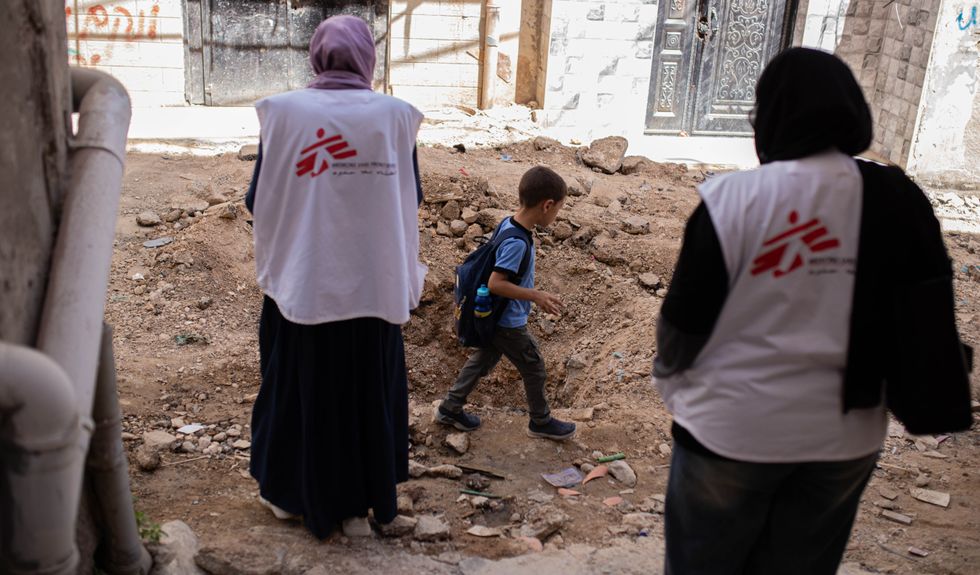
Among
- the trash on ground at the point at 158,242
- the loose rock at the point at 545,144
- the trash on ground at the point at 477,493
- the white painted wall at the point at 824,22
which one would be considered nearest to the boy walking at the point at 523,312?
the trash on ground at the point at 477,493

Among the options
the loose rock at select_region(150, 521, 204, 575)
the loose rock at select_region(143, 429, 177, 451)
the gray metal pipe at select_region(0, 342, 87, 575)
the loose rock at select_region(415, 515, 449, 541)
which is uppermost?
the gray metal pipe at select_region(0, 342, 87, 575)

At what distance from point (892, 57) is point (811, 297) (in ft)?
28.5

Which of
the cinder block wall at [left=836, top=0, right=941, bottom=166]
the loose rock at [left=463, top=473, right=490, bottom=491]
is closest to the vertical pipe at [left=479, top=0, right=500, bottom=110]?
the cinder block wall at [left=836, top=0, right=941, bottom=166]

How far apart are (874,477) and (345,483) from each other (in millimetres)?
2335

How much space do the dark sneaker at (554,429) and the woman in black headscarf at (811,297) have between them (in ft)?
7.21

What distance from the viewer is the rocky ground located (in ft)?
10.7

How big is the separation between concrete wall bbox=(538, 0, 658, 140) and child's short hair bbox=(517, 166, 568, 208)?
19.5ft

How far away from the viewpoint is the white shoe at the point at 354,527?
3.19m

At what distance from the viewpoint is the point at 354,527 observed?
3188 millimetres

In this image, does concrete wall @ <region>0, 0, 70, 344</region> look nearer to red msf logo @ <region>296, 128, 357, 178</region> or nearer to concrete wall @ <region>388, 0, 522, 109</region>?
red msf logo @ <region>296, 128, 357, 178</region>

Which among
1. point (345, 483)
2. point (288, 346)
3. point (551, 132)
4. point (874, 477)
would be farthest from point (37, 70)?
point (551, 132)

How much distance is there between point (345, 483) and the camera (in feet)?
10.2

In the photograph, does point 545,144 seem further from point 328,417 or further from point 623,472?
point 328,417

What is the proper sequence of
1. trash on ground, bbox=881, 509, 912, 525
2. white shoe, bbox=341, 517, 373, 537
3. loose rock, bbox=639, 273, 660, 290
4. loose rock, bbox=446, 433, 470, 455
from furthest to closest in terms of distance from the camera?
loose rock, bbox=639, 273, 660, 290
loose rock, bbox=446, 433, 470, 455
trash on ground, bbox=881, 509, 912, 525
white shoe, bbox=341, 517, 373, 537
